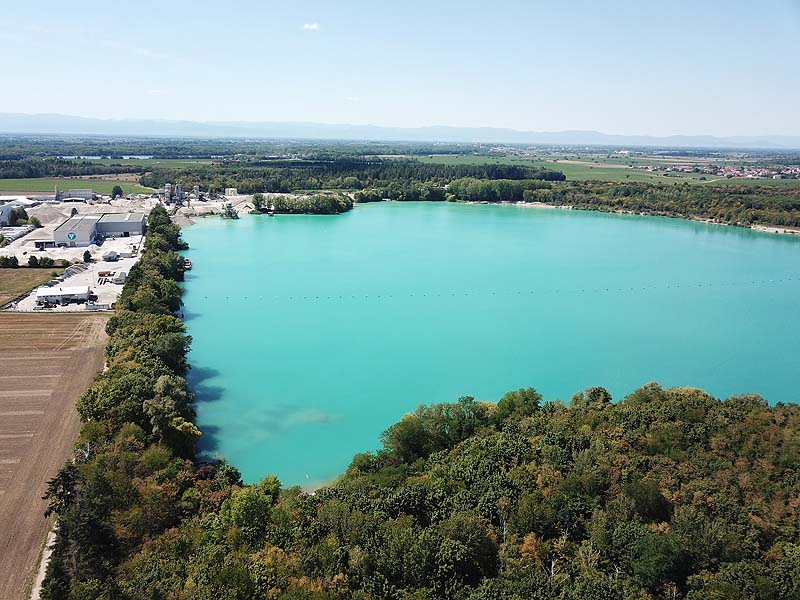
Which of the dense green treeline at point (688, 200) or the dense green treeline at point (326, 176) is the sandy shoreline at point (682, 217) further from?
the dense green treeline at point (326, 176)

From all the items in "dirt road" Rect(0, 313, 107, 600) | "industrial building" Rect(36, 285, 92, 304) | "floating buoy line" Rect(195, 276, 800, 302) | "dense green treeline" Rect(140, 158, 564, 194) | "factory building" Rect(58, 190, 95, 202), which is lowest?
"dirt road" Rect(0, 313, 107, 600)

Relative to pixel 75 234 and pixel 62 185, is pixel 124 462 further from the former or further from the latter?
pixel 62 185

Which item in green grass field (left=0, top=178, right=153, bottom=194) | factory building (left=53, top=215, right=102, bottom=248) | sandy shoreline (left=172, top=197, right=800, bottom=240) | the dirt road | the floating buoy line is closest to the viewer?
the dirt road

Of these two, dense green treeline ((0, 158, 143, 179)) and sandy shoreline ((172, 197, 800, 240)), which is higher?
dense green treeline ((0, 158, 143, 179))

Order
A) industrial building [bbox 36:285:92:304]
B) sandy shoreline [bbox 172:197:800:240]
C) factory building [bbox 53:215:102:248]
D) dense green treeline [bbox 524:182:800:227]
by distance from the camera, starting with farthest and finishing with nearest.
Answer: dense green treeline [bbox 524:182:800:227] → sandy shoreline [bbox 172:197:800:240] → factory building [bbox 53:215:102:248] → industrial building [bbox 36:285:92:304]

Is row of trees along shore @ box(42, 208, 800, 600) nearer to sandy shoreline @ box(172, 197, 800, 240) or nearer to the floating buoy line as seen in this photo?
the floating buoy line

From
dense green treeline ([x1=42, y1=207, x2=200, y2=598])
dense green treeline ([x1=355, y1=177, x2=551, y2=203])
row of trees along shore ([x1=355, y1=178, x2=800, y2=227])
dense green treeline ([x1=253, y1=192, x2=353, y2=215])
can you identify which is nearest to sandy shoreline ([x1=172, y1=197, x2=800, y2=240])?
row of trees along shore ([x1=355, y1=178, x2=800, y2=227])
